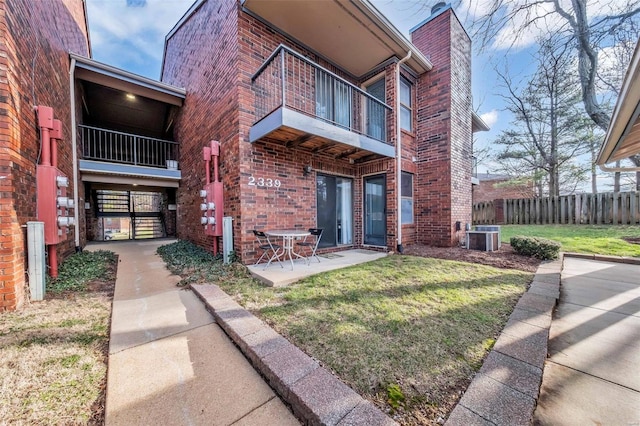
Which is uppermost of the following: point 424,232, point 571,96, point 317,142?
point 571,96

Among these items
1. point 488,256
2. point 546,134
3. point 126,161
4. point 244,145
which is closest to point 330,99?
point 244,145

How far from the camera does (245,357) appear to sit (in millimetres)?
2047

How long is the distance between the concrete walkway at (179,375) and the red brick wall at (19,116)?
1232 mm

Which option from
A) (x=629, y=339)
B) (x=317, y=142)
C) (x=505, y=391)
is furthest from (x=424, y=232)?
(x=505, y=391)

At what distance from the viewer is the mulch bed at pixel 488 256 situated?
470 centimetres

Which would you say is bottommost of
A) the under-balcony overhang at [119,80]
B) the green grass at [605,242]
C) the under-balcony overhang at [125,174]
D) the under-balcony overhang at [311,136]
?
the green grass at [605,242]

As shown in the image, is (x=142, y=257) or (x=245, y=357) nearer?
(x=245, y=357)

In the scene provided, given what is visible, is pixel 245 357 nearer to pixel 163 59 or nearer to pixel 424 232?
pixel 424 232

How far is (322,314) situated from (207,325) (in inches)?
50.5

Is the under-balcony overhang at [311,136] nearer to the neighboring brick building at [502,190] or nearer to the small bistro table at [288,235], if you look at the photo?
the small bistro table at [288,235]

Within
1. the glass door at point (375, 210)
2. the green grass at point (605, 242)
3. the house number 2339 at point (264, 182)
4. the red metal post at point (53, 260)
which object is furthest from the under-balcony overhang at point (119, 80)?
the green grass at point (605, 242)

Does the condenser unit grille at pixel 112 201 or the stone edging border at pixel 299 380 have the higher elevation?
the condenser unit grille at pixel 112 201

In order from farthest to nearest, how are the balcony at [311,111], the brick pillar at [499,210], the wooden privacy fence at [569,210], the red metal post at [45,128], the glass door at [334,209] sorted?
the brick pillar at [499,210]
the wooden privacy fence at [569,210]
the glass door at [334,209]
the balcony at [311,111]
the red metal post at [45,128]

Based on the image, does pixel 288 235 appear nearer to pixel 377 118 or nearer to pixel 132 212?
pixel 377 118
